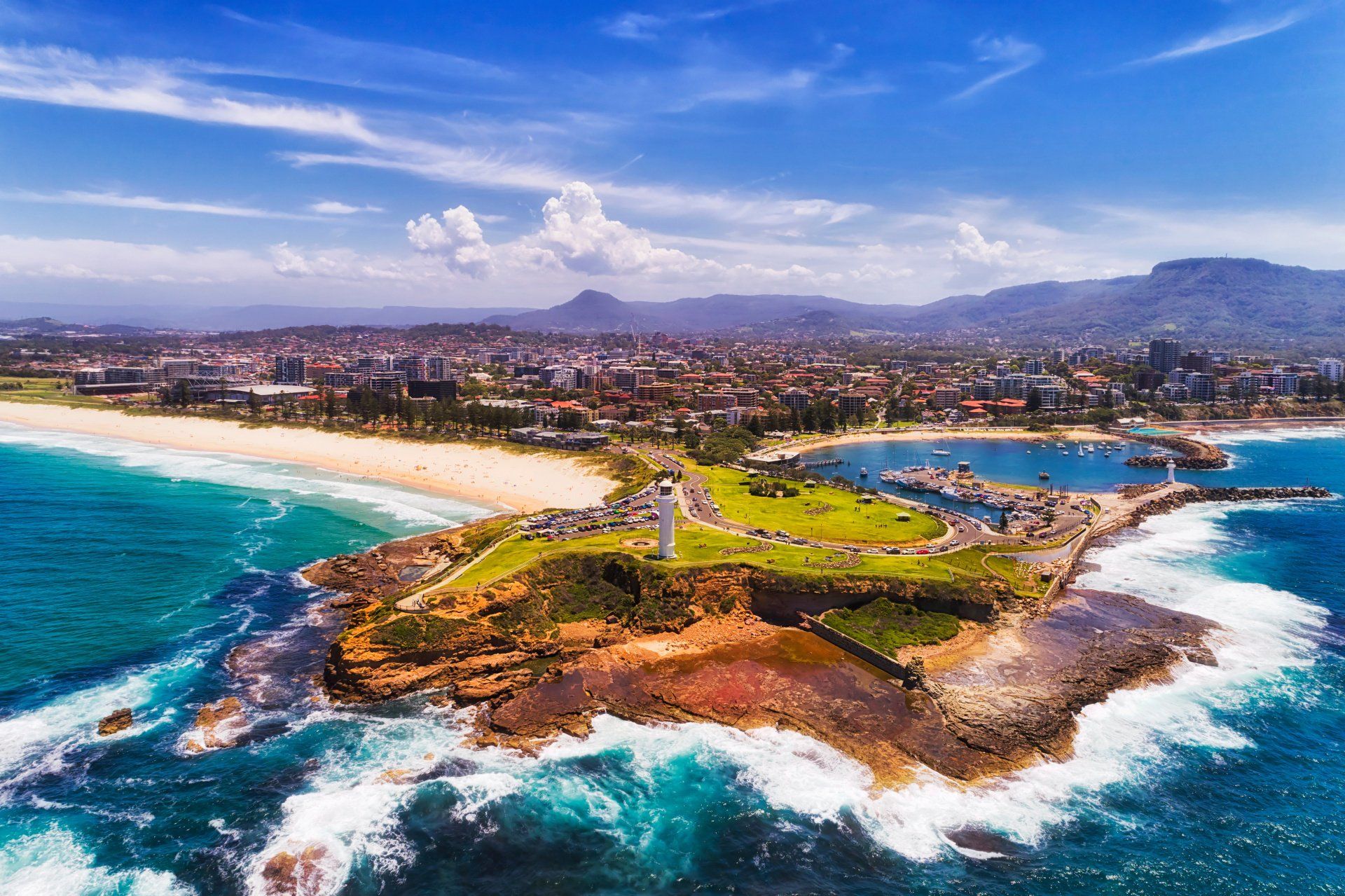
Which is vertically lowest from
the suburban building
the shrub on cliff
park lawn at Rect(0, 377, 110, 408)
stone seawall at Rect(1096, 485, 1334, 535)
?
the shrub on cliff

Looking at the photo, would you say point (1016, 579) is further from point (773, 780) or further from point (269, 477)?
point (269, 477)

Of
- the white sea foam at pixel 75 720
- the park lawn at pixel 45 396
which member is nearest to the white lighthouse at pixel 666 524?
the white sea foam at pixel 75 720

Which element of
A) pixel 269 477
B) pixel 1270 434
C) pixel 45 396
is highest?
pixel 45 396

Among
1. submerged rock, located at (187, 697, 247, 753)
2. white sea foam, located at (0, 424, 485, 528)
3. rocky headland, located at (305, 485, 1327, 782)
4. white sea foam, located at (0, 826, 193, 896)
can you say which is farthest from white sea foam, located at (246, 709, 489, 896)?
white sea foam, located at (0, 424, 485, 528)

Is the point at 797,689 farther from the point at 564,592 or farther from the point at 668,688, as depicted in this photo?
the point at 564,592

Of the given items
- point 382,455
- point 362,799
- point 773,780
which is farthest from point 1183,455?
point 362,799

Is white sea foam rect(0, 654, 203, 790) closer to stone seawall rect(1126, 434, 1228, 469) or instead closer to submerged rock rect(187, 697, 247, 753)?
submerged rock rect(187, 697, 247, 753)

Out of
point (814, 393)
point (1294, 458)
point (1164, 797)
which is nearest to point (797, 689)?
point (1164, 797)
